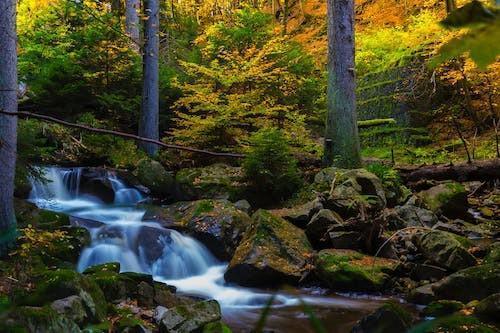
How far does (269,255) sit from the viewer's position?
7199 mm

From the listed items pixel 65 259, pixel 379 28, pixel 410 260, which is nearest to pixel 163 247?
pixel 65 259

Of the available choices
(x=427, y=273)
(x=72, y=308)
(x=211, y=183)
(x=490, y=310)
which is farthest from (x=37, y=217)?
(x=490, y=310)

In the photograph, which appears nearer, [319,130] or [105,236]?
[105,236]

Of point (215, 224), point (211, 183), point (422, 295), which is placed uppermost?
point (211, 183)

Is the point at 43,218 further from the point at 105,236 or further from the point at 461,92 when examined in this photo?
the point at 461,92

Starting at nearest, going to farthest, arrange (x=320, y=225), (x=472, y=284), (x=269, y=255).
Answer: (x=472, y=284) < (x=269, y=255) < (x=320, y=225)

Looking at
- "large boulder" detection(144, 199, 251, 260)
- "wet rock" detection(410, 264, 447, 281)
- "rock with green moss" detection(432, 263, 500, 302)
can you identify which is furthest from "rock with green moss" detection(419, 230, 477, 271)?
"large boulder" detection(144, 199, 251, 260)

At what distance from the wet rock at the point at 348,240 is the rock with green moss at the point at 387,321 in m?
2.88

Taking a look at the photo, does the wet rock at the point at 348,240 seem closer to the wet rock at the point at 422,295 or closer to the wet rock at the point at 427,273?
the wet rock at the point at 427,273

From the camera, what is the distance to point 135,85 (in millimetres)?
15211

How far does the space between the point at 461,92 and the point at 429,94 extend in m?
0.92

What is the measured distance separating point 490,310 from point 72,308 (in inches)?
157

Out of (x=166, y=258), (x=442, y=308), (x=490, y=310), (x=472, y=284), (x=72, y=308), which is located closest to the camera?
(x=72, y=308)

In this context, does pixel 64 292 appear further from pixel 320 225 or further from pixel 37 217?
pixel 320 225
